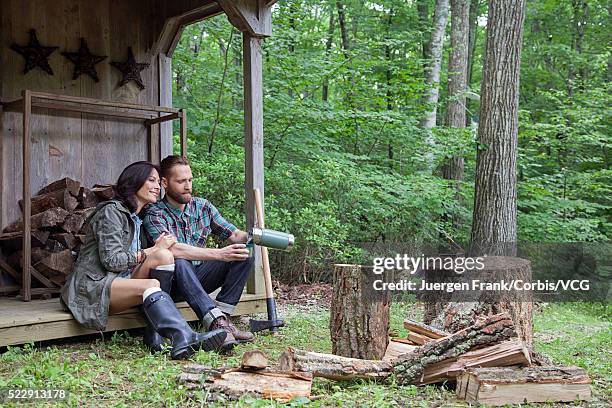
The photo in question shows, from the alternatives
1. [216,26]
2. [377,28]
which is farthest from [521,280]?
[377,28]

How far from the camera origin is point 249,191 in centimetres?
485

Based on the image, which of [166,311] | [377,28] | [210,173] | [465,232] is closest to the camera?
[166,311]

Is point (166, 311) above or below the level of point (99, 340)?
above

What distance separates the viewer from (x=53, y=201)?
484 centimetres

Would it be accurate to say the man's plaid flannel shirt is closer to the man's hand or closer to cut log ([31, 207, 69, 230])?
the man's hand

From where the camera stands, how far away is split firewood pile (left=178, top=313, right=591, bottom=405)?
2830 millimetres

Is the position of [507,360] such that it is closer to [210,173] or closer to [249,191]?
[249,191]

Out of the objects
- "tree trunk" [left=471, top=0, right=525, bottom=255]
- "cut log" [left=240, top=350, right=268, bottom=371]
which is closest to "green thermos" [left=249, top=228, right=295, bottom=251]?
"cut log" [left=240, top=350, right=268, bottom=371]

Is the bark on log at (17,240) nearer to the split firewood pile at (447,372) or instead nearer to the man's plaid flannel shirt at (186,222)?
the man's plaid flannel shirt at (186,222)

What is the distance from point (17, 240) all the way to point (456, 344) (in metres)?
3.37

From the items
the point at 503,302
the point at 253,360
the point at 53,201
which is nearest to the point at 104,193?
the point at 53,201

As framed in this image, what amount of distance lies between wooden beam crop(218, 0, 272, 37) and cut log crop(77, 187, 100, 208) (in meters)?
1.84

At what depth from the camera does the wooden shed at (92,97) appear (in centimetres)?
471

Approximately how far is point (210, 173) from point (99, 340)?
315 centimetres
